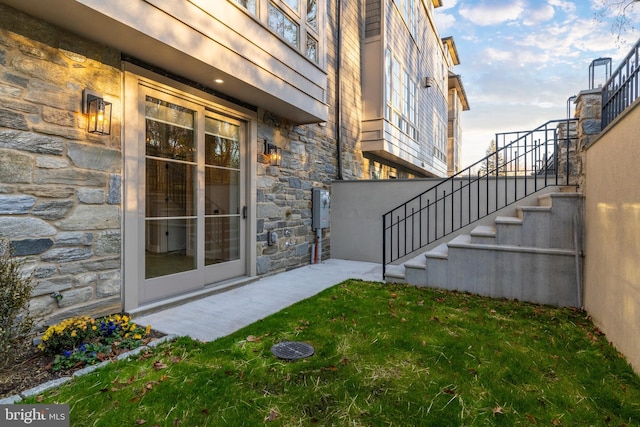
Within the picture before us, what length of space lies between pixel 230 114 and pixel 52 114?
6.94 feet

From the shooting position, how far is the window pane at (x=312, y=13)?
5.18m

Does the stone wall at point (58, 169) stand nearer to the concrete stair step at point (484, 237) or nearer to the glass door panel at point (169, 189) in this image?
the glass door panel at point (169, 189)

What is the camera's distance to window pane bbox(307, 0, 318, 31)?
518cm

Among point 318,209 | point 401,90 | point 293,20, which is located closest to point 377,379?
point 318,209

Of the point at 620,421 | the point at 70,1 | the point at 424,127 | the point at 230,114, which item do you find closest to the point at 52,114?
the point at 70,1

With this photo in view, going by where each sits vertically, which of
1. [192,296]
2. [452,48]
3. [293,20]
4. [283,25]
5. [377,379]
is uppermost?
[452,48]

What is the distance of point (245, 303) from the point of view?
381 cm

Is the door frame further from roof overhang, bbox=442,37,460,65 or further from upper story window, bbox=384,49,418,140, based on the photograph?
roof overhang, bbox=442,37,460,65

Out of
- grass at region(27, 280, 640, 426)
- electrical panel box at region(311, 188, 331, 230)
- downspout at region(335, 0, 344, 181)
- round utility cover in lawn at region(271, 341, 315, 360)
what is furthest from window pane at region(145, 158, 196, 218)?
downspout at region(335, 0, 344, 181)

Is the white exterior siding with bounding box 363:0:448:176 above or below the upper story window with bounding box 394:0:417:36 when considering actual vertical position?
below

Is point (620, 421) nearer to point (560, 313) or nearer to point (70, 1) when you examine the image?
point (560, 313)

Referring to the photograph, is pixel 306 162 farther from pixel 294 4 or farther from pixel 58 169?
pixel 58 169

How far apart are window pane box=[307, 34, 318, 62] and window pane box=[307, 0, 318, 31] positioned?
0.23 m

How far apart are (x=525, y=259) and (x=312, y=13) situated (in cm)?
490
